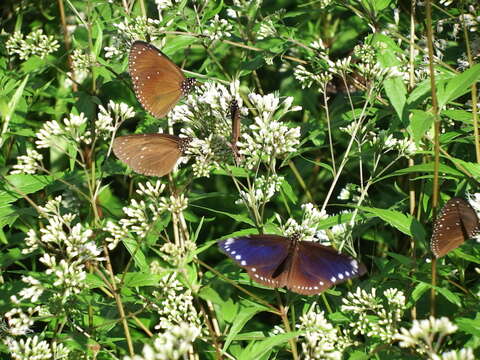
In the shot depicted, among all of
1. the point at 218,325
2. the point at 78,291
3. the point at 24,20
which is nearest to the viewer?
the point at 78,291

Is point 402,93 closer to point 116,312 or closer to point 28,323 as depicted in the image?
point 116,312

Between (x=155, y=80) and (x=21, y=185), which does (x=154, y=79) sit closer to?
(x=155, y=80)

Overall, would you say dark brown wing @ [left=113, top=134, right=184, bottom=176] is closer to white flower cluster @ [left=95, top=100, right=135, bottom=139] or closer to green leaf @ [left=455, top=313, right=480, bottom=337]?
white flower cluster @ [left=95, top=100, right=135, bottom=139]

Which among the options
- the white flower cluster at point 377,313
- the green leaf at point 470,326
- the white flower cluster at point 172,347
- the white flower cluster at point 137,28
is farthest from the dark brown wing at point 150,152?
the green leaf at point 470,326

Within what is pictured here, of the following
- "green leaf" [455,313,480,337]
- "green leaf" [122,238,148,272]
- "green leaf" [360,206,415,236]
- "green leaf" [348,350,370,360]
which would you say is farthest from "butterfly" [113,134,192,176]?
"green leaf" [455,313,480,337]

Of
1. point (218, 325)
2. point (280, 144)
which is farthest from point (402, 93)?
point (218, 325)

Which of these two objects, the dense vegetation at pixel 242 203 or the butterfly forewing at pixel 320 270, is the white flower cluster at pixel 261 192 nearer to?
the dense vegetation at pixel 242 203
